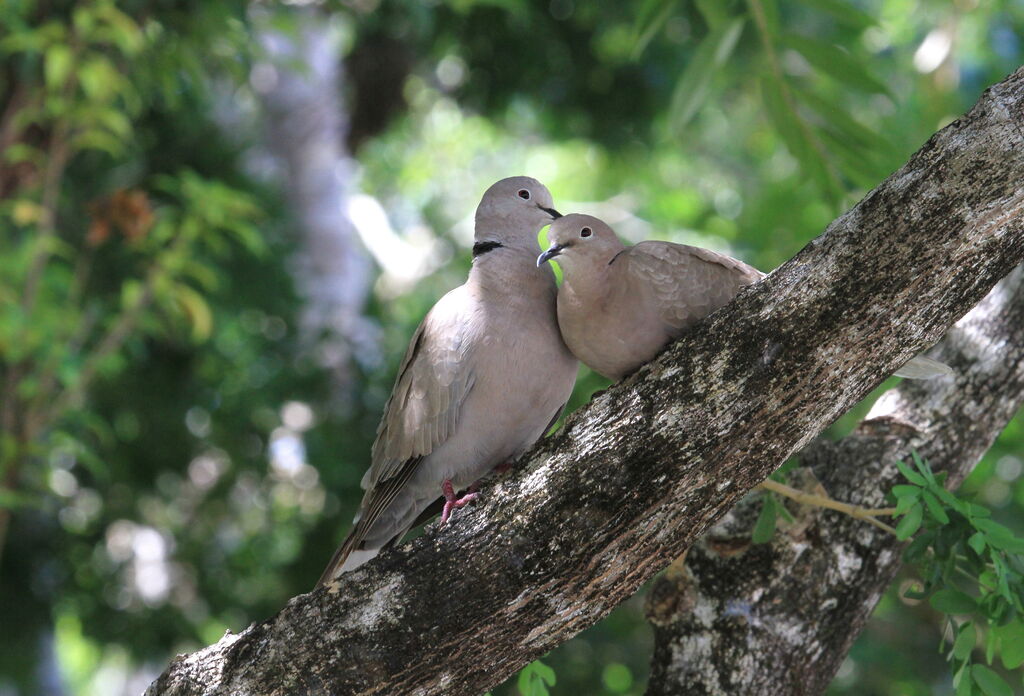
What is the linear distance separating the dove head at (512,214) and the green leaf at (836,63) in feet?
3.36

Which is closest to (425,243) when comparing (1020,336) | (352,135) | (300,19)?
(352,135)

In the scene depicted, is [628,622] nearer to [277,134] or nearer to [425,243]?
[277,134]

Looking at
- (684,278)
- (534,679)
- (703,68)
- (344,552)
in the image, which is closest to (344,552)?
(344,552)

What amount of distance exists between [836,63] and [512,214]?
1228 mm

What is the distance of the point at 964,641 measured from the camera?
238 cm

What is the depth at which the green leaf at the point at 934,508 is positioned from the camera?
2.33m

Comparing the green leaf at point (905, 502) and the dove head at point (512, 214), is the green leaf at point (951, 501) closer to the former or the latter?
the green leaf at point (905, 502)

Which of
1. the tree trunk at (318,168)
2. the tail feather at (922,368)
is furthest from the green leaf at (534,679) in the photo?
the tree trunk at (318,168)

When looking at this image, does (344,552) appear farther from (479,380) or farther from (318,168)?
(318,168)

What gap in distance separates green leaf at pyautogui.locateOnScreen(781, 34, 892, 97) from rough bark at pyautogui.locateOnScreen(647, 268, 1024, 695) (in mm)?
751

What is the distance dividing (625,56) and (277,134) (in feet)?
8.21

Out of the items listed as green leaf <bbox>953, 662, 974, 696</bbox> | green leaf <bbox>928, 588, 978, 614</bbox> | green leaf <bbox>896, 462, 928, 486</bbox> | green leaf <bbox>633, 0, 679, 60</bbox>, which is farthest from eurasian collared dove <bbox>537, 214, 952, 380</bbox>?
green leaf <bbox>633, 0, 679, 60</bbox>

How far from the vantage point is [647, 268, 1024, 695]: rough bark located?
2854 millimetres

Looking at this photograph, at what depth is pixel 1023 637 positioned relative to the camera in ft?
7.64
